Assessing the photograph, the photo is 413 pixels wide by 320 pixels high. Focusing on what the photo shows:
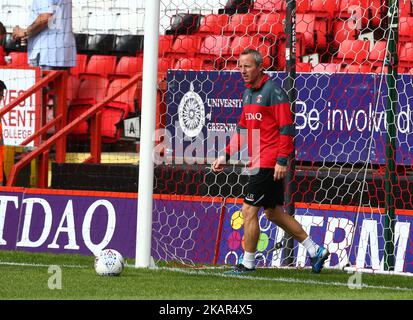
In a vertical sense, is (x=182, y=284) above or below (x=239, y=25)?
below

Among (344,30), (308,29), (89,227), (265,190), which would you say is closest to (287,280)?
(265,190)

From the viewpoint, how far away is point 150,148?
11.0 m

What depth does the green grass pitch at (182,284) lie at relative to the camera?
895 cm

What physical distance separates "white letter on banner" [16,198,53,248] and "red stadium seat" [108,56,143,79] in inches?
169

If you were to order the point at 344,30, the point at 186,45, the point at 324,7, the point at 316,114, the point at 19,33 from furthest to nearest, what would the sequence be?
the point at 19,33
the point at 324,7
the point at 344,30
the point at 186,45
the point at 316,114

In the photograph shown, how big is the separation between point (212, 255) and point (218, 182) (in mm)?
1032

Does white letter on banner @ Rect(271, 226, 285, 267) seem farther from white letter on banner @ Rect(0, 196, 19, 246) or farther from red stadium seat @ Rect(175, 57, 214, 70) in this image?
white letter on banner @ Rect(0, 196, 19, 246)

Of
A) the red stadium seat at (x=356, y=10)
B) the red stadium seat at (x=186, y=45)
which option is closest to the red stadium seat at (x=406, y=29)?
the red stadium seat at (x=356, y=10)

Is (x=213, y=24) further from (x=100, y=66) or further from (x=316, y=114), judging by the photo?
(x=100, y=66)

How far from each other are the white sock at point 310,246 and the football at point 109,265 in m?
1.75

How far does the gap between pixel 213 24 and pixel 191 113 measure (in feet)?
5.84

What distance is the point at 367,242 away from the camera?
11.6m
